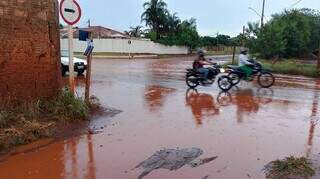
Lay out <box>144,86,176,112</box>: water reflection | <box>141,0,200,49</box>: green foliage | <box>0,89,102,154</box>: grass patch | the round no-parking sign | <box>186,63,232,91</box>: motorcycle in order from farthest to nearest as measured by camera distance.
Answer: <box>141,0,200,49</box>: green foliage < <box>186,63,232,91</box>: motorcycle < <box>144,86,176,112</box>: water reflection < the round no-parking sign < <box>0,89,102,154</box>: grass patch

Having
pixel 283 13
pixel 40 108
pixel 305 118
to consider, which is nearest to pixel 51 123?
pixel 40 108

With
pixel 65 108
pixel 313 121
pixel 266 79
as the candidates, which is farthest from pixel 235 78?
pixel 65 108

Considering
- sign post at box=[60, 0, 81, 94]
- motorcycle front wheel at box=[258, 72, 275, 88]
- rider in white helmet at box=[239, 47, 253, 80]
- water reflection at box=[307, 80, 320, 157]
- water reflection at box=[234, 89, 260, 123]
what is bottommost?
water reflection at box=[234, 89, 260, 123]

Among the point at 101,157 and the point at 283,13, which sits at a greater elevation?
the point at 283,13

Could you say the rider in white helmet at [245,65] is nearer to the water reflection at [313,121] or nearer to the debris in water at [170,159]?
the water reflection at [313,121]

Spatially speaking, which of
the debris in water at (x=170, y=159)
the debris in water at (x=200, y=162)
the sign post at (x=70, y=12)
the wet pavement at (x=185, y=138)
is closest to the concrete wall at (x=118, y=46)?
the wet pavement at (x=185, y=138)

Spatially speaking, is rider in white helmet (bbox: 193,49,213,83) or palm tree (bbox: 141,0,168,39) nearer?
rider in white helmet (bbox: 193,49,213,83)

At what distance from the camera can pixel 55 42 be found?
1045cm

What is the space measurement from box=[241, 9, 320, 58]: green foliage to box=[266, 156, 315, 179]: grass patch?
101ft

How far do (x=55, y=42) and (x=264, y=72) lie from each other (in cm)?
958

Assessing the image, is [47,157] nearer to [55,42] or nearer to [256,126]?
[55,42]

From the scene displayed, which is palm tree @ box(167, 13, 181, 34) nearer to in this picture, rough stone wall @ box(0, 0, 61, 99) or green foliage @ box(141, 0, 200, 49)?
green foliage @ box(141, 0, 200, 49)

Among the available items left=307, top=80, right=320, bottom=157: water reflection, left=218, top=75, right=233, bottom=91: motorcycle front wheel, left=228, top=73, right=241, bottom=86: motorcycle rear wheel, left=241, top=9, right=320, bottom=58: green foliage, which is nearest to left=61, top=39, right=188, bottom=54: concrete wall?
left=241, top=9, right=320, bottom=58: green foliage

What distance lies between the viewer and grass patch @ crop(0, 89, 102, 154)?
810 cm
